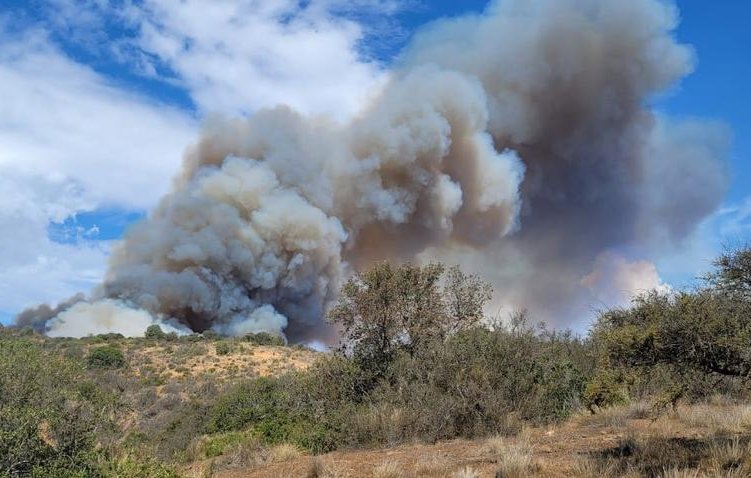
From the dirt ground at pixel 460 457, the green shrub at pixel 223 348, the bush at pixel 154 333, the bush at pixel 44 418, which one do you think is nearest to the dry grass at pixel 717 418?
the dirt ground at pixel 460 457

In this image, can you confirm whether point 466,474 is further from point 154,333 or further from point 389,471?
point 154,333

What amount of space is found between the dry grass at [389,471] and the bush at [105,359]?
26.4m

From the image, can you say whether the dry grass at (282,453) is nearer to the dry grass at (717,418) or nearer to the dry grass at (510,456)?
the dry grass at (510,456)

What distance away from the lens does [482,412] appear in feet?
36.4

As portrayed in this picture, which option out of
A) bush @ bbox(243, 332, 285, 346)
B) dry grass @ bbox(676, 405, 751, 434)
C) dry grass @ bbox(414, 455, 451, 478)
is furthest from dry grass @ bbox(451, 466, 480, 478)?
bush @ bbox(243, 332, 285, 346)

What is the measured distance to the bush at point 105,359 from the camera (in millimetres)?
30375

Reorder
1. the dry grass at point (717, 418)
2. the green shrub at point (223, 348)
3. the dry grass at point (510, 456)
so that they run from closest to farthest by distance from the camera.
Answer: the dry grass at point (510, 456) < the dry grass at point (717, 418) < the green shrub at point (223, 348)

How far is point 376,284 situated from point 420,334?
1.62 metres

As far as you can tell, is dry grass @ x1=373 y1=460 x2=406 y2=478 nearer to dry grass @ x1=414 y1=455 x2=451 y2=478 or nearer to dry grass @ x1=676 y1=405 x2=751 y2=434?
dry grass @ x1=414 y1=455 x2=451 y2=478

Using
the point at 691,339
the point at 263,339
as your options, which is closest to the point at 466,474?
the point at 691,339

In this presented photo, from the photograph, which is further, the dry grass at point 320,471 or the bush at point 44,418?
the dry grass at point 320,471

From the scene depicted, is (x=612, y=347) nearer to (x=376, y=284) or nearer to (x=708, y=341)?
(x=708, y=341)

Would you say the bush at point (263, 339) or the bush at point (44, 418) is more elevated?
the bush at point (263, 339)

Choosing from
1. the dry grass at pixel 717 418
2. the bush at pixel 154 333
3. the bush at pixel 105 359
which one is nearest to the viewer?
the dry grass at pixel 717 418
